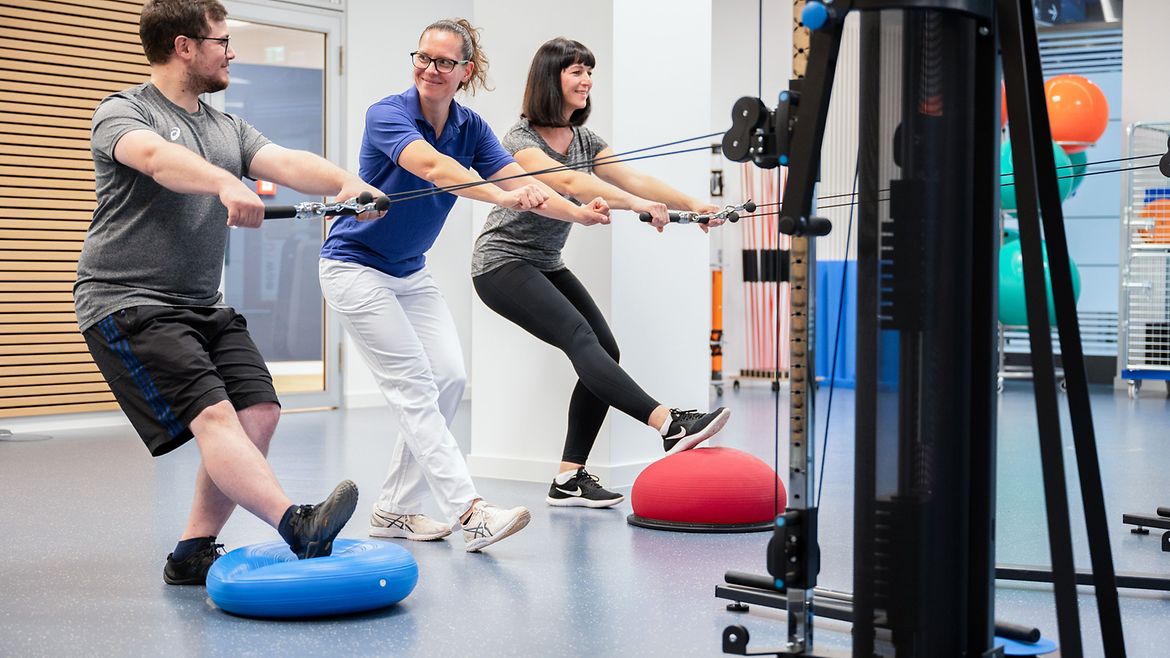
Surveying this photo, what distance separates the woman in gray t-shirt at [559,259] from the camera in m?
3.90

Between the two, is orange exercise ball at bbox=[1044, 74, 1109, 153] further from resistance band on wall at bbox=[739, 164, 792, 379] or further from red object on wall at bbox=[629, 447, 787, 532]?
red object on wall at bbox=[629, 447, 787, 532]

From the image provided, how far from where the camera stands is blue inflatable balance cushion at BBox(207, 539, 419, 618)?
8.47 feet

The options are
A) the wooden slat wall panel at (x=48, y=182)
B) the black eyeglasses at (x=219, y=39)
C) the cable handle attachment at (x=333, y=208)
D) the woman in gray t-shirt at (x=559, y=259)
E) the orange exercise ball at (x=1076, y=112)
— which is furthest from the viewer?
the orange exercise ball at (x=1076, y=112)

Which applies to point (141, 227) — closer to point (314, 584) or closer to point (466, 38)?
point (314, 584)

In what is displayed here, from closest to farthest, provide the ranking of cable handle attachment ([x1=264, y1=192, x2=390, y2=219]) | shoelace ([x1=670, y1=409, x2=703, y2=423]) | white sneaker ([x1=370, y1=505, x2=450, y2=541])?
cable handle attachment ([x1=264, y1=192, x2=390, y2=219]) → white sneaker ([x1=370, y1=505, x2=450, y2=541]) → shoelace ([x1=670, y1=409, x2=703, y2=423])

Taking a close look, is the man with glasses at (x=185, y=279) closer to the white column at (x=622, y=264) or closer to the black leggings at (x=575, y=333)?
the black leggings at (x=575, y=333)

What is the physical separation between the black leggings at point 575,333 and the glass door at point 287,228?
3.72m

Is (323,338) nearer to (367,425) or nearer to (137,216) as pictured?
(367,425)

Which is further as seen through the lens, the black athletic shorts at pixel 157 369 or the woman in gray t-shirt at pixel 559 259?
the woman in gray t-shirt at pixel 559 259

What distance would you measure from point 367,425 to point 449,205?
355 centimetres

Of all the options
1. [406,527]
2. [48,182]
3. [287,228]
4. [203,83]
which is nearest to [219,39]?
[203,83]

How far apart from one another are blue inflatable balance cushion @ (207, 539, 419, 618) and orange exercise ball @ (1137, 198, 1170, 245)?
21.9 feet

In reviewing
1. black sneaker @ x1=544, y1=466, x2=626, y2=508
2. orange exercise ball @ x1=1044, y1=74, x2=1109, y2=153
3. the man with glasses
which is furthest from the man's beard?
orange exercise ball @ x1=1044, y1=74, x2=1109, y2=153

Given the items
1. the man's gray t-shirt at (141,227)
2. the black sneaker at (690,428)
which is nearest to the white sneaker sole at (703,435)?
the black sneaker at (690,428)
